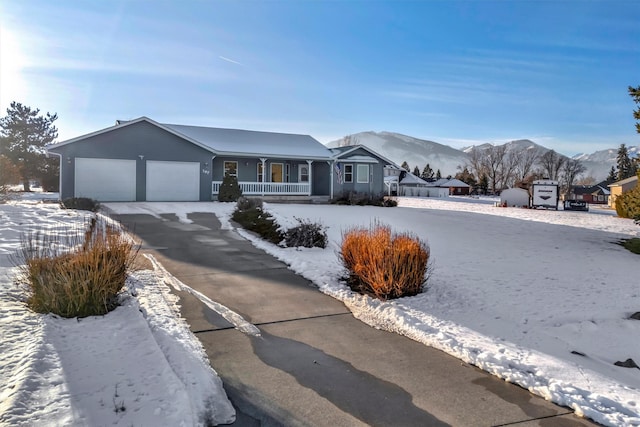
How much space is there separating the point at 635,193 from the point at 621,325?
7954mm

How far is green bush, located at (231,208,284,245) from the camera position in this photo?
39.3ft

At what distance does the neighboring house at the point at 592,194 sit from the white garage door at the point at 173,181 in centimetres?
6097

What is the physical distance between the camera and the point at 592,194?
69.9 meters

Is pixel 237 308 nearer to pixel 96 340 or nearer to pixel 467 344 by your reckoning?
pixel 96 340

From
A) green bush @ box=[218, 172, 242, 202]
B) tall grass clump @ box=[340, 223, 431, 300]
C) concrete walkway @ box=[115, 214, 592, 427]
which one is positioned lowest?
concrete walkway @ box=[115, 214, 592, 427]

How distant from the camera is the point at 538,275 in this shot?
8.80 m

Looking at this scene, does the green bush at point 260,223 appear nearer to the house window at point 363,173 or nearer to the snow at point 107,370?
the snow at point 107,370

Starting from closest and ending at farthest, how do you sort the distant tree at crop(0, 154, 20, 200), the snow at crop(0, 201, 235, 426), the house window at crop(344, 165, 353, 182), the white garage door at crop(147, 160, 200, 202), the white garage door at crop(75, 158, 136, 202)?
the snow at crop(0, 201, 235, 426) < the white garage door at crop(75, 158, 136, 202) < the white garage door at crop(147, 160, 200, 202) < the distant tree at crop(0, 154, 20, 200) < the house window at crop(344, 165, 353, 182)

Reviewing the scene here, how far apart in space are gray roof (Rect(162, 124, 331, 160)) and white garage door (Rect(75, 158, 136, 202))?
404cm

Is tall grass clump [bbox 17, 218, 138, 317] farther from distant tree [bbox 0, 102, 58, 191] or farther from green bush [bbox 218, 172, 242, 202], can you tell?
distant tree [bbox 0, 102, 58, 191]

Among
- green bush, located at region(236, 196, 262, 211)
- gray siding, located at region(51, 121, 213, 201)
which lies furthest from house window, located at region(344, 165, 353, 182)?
green bush, located at region(236, 196, 262, 211)

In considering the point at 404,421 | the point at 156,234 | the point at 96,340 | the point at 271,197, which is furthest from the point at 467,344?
the point at 271,197

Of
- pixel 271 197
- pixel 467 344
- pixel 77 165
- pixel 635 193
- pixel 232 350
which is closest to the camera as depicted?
pixel 232 350

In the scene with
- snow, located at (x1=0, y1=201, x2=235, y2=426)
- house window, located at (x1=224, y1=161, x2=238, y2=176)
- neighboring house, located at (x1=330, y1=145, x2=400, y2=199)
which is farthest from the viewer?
neighboring house, located at (x1=330, y1=145, x2=400, y2=199)
